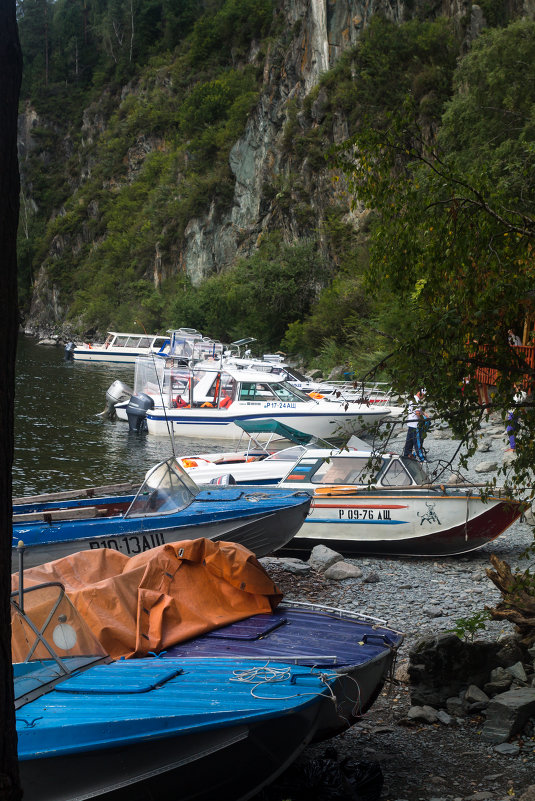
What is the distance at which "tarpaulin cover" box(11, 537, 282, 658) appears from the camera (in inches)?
274

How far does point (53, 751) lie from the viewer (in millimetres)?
4836

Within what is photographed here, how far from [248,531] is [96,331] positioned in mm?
71395

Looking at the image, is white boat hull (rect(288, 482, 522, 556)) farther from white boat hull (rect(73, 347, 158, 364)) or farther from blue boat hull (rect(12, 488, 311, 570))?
white boat hull (rect(73, 347, 158, 364))

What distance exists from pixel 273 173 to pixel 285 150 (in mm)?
2524

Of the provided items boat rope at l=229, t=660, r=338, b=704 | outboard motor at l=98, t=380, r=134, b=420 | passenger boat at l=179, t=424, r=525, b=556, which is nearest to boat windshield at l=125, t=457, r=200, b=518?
passenger boat at l=179, t=424, r=525, b=556

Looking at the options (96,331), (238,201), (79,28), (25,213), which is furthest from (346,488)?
(79,28)

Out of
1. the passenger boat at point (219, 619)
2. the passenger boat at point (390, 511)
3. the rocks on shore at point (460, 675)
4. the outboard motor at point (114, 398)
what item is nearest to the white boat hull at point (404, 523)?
the passenger boat at point (390, 511)

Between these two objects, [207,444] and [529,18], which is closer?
[207,444]

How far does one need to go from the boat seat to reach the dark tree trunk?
810 cm

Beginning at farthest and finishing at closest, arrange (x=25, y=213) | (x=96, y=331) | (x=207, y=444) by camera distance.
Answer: (x=25, y=213)
(x=96, y=331)
(x=207, y=444)

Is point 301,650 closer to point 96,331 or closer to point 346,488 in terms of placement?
point 346,488

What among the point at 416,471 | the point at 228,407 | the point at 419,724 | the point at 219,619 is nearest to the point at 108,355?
the point at 228,407

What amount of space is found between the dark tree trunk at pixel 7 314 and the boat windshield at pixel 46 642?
7.32 ft

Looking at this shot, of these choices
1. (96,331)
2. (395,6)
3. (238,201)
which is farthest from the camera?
(96,331)
